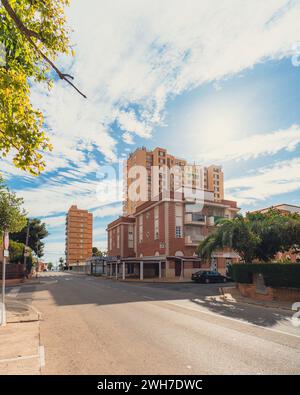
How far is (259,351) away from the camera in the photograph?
6703 millimetres

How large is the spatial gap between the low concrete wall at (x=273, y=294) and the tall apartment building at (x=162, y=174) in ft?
258

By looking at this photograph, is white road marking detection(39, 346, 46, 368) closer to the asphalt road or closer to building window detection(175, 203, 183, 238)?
the asphalt road

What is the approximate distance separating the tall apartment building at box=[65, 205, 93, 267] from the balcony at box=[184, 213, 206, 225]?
108 metres

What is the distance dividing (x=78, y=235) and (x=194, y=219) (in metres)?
112

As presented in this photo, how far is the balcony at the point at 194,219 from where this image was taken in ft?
141

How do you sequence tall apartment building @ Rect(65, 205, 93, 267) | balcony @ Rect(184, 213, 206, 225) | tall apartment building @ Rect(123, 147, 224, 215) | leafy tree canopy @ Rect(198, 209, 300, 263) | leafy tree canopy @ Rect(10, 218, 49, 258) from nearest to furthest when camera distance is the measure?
leafy tree canopy @ Rect(198, 209, 300, 263)
balcony @ Rect(184, 213, 206, 225)
leafy tree canopy @ Rect(10, 218, 49, 258)
tall apartment building @ Rect(123, 147, 224, 215)
tall apartment building @ Rect(65, 205, 93, 267)

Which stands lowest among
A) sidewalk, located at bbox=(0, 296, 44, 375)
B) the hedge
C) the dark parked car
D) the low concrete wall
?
the dark parked car

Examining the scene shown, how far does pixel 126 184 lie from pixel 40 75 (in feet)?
354

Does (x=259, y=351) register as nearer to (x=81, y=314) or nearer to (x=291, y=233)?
(x=81, y=314)

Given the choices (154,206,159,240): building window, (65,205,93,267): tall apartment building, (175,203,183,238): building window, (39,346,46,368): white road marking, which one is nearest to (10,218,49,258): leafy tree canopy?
(154,206,159,240): building window

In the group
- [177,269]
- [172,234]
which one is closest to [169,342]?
[177,269]

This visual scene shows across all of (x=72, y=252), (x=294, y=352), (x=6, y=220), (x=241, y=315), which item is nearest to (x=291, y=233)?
(x=241, y=315)

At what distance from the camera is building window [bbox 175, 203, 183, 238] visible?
4250 centimetres
